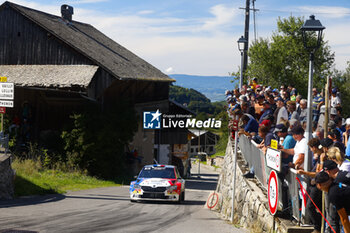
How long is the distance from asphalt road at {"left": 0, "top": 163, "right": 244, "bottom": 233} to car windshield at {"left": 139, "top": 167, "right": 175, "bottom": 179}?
3.94 ft

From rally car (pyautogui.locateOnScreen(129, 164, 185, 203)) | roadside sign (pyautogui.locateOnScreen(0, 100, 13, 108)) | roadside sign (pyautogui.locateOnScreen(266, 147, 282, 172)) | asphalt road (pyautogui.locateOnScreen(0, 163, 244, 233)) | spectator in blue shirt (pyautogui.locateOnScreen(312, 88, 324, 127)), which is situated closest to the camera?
roadside sign (pyautogui.locateOnScreen(266, 147, 282, 172))

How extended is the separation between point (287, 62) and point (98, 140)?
16336 mm

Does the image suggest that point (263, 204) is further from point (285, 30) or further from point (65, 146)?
point (285, 30)

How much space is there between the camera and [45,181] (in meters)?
24.6

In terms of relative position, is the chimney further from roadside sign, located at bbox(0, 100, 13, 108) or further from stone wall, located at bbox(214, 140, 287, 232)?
stone wall, located at bbox(214, 140, 287, 232)

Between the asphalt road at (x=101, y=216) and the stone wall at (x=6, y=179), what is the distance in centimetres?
57

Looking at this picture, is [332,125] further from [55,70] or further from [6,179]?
[55,70]

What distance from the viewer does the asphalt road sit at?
41.6ft

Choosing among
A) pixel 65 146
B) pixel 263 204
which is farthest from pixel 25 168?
pixel 263 204

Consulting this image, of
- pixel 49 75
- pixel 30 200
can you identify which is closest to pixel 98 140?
pixel 49 75

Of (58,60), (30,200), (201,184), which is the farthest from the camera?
(201,184)

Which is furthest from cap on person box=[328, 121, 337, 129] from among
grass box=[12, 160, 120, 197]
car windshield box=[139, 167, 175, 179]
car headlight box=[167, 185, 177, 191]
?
grass box=[12, 160, 120, 197]

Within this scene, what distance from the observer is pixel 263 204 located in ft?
37.5

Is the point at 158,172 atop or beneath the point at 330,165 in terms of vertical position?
beneath
